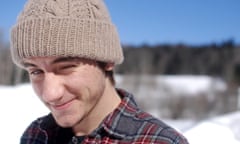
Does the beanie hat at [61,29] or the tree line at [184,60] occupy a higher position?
the beanie hat at [61,29]

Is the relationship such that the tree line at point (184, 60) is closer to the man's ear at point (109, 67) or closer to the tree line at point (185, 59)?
the tree line at point (185, 59)

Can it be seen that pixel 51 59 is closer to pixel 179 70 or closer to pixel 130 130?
pixel 130 130

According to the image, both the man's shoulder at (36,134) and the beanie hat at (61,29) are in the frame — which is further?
the man's shoulder at (36,134)

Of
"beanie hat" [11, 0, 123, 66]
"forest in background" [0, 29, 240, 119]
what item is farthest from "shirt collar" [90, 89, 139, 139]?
"forest in background" [0, 29, 240, 119]

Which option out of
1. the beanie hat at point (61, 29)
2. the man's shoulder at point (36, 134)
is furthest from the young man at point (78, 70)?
the man's shoulder at point (36, 134)

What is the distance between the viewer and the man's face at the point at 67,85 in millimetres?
792

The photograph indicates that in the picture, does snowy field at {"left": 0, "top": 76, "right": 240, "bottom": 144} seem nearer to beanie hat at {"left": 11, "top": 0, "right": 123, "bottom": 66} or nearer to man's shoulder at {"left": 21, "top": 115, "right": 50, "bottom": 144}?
man's shoulder at {"left": 21, "top": 115, "right": 50, "bottom": 144}

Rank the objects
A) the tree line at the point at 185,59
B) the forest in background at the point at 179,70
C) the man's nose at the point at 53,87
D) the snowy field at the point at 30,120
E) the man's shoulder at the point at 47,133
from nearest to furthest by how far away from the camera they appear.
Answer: the man's nose at the point at 53,87
the man's shoulder at the point at 47,133
the snowy field at the point at 30,120
the forest in background at the point at 179,70
the tree line at the point at 185,59

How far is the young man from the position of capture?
2.62 ft

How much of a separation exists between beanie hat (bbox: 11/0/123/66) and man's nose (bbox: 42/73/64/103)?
45 mm

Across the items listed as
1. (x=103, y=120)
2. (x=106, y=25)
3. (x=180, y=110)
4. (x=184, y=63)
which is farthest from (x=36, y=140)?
(x=184, y=63)

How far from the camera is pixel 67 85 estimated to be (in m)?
0.79

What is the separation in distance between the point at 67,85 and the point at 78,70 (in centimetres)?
3

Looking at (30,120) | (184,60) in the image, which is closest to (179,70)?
(184,60)
